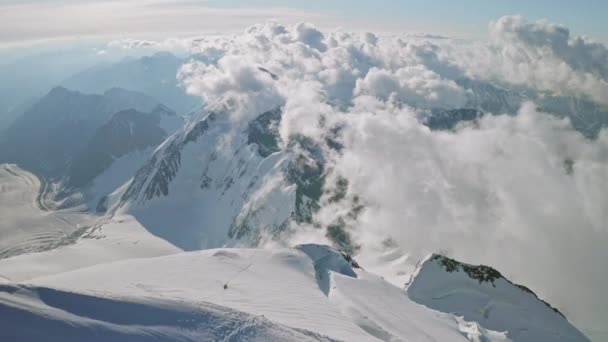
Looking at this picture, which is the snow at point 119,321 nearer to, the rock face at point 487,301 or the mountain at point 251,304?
the mountain at point 251,304

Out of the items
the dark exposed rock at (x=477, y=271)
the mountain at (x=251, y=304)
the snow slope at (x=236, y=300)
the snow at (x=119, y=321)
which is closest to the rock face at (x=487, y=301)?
the dark exposed rock at (x=477, y=271)

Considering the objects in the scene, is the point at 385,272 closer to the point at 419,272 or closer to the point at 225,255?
the point at 419,272

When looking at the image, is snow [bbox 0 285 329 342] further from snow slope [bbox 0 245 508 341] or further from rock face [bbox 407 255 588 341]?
rock face [bbox 407 255 588 341]

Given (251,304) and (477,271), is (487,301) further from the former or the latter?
(251,304)

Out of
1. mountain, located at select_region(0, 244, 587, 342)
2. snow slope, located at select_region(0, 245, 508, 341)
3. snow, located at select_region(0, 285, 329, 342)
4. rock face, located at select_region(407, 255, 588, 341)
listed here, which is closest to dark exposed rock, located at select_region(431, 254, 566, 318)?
rock face, located at select_region(407, 255, 588, 341)

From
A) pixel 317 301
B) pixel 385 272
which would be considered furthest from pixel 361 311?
pixel 385 272
